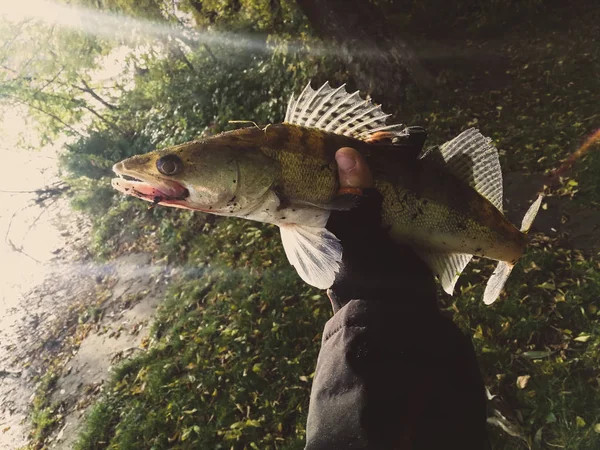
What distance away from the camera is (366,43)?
7.57 m

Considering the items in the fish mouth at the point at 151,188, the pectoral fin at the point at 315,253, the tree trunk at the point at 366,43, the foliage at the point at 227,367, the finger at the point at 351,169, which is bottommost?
the foliage at the point at 227,367

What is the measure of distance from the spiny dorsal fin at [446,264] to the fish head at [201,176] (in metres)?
1.11

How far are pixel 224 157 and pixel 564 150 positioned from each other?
5.56 metres

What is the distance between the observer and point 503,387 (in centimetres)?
356

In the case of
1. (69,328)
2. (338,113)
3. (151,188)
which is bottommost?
(69,328)

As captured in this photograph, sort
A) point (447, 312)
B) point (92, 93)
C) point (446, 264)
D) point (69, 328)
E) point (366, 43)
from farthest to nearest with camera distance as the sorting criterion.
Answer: point (92, 93)
point (69, 328)
point (366, 43)
point (447, 312)
point (446, 264)

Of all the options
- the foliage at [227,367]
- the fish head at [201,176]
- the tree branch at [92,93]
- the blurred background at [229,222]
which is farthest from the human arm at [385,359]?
the tree branch at [92,93]

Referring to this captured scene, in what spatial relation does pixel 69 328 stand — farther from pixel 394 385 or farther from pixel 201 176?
pixel 394 385

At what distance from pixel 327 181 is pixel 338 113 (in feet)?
1.40

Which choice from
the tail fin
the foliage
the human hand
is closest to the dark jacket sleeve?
the human hand

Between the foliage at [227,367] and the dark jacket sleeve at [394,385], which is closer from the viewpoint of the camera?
the dark jacket sleeve at [394,385]

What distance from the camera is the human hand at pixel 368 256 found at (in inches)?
84.1

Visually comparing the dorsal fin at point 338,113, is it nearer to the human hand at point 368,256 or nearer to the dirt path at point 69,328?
the human hand at point 368,256

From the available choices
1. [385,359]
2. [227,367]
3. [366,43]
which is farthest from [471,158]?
[366,43]
